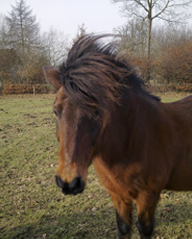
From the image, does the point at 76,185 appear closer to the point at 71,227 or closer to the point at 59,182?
the point at 59,182

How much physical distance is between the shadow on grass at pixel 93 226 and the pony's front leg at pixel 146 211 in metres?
0.60

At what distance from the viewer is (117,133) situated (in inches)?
77.0

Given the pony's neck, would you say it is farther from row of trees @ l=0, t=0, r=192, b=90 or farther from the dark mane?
row of trees @ l=0, t=0, r=192, b=90

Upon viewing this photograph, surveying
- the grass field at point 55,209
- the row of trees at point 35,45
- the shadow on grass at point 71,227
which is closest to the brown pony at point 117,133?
the shadow on grass at point 71,227

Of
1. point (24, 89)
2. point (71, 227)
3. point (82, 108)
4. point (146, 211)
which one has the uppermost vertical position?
point (82, 108)

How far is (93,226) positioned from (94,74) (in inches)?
95.0

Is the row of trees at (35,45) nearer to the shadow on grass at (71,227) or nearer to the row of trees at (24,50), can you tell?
the row of trees at (24,50)

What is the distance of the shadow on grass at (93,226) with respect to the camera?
9.57ft

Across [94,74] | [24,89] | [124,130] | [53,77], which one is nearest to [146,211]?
[124,130]

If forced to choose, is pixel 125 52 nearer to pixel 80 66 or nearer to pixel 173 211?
pixel 80 66

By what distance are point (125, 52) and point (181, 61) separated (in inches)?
819

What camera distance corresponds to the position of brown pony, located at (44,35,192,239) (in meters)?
1.62

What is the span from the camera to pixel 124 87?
2057 millimetres

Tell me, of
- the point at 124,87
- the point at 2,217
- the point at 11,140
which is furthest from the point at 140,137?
the point at 11,140
